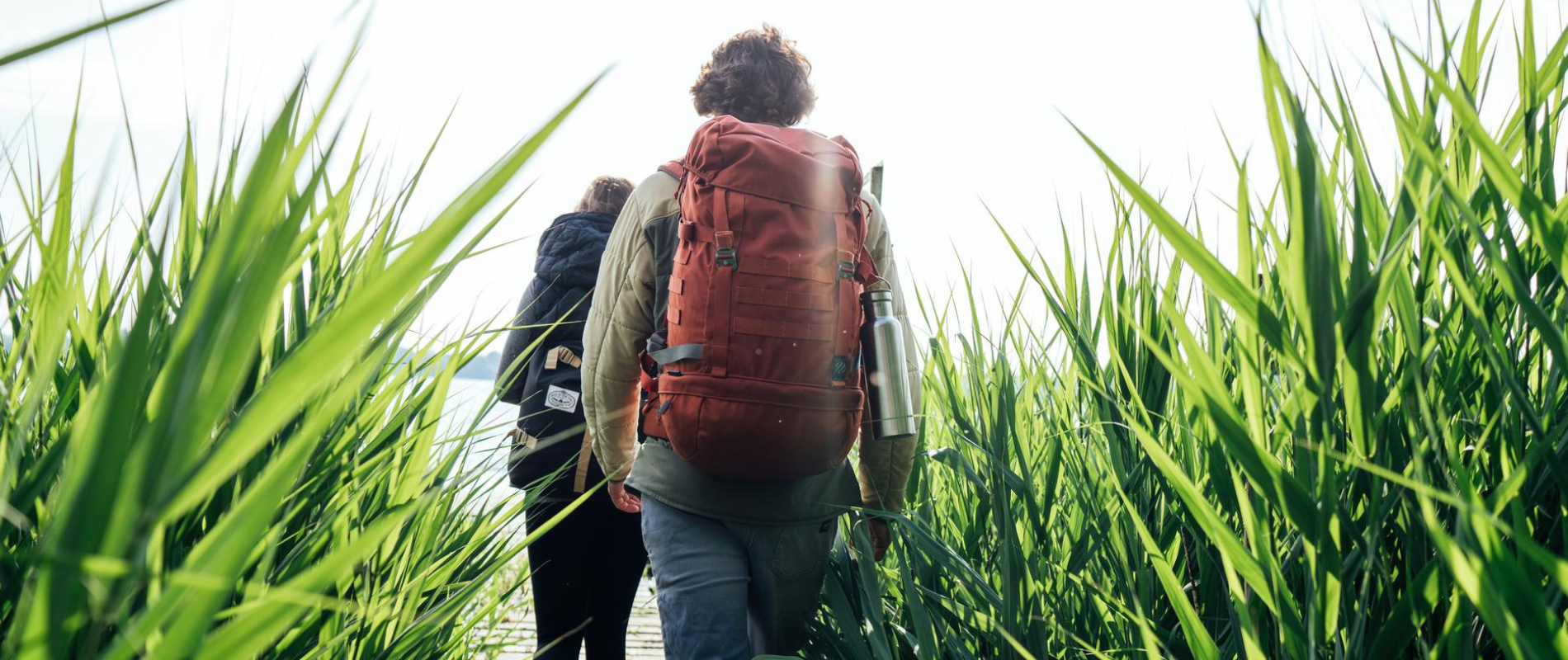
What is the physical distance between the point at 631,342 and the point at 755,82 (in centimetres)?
71

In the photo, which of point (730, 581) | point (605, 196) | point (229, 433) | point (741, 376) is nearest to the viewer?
point (229, 433)

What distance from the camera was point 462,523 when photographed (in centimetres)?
174

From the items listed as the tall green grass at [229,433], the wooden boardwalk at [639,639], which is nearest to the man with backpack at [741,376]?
the tall green grass at [229,433]

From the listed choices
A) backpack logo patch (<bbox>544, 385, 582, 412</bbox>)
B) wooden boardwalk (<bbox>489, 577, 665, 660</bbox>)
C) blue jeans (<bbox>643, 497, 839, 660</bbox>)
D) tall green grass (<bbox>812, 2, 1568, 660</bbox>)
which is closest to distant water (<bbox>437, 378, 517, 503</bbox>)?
blue jeans (<bbox>643, 497, 839, 660</bbox>)

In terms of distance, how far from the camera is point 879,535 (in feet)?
7.47

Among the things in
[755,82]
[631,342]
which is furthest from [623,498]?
[755,82]

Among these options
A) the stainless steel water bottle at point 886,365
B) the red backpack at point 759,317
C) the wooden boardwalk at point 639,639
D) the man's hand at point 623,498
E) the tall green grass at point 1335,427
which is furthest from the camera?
the wooden boardwalk at point 639,639

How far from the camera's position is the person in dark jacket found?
315 cm

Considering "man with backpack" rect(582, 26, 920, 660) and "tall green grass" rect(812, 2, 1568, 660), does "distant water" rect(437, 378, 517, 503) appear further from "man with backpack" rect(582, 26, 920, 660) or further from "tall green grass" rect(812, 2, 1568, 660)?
"tall green grass" rect(812, 2, 1568, 660)

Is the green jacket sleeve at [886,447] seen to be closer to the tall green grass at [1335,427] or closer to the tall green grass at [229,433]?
the tall green grass at [1335,427]

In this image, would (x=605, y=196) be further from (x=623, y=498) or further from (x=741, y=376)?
(x=741, y=376)

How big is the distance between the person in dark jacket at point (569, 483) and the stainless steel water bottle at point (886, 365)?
1.27 m

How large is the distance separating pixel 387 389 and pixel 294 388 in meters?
1.13

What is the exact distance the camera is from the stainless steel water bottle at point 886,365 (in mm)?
Answer: 2062
